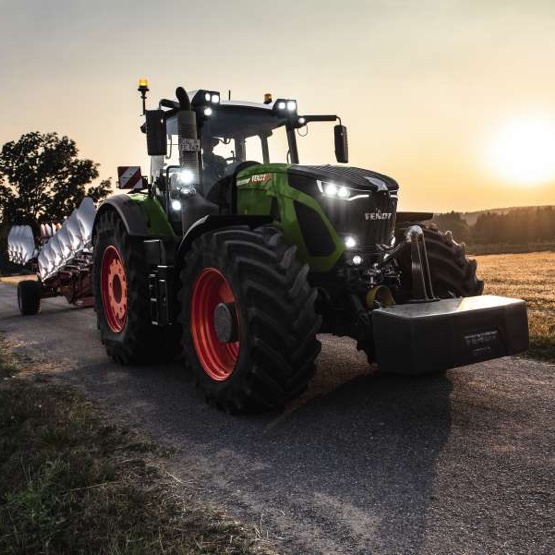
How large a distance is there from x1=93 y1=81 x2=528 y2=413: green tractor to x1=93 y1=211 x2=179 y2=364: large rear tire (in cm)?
2

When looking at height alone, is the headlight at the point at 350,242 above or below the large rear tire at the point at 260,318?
above

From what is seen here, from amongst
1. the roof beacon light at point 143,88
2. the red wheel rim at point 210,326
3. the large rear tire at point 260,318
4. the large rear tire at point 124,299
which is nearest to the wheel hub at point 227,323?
the large rear tire at point 260,318

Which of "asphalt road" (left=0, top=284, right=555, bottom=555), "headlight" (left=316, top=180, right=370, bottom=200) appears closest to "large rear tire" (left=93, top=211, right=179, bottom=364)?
"asphalt road" (left=0, top=284, right=555, bottom=555)

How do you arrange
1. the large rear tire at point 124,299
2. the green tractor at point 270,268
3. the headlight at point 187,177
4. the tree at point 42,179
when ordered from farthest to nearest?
the tree at point 42,179
the large rear tire at point 124,299
the headlight at point 187,177
the green tractor at point 270,268

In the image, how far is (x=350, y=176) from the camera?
4758 millimetres

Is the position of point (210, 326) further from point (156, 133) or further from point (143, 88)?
point (143, 88)

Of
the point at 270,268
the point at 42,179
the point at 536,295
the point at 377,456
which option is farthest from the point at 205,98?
the point at 42,179

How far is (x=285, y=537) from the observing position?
8.83 feet

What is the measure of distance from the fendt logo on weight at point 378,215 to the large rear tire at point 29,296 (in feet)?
26.7

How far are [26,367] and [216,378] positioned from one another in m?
2.84

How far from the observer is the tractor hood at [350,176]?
4.64 m

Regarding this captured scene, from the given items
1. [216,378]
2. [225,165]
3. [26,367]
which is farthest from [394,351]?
[26,367]

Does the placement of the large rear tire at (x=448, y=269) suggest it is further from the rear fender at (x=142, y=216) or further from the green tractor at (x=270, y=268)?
the rear fender at (x=142, y=216)

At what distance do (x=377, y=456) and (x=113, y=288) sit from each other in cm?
414
